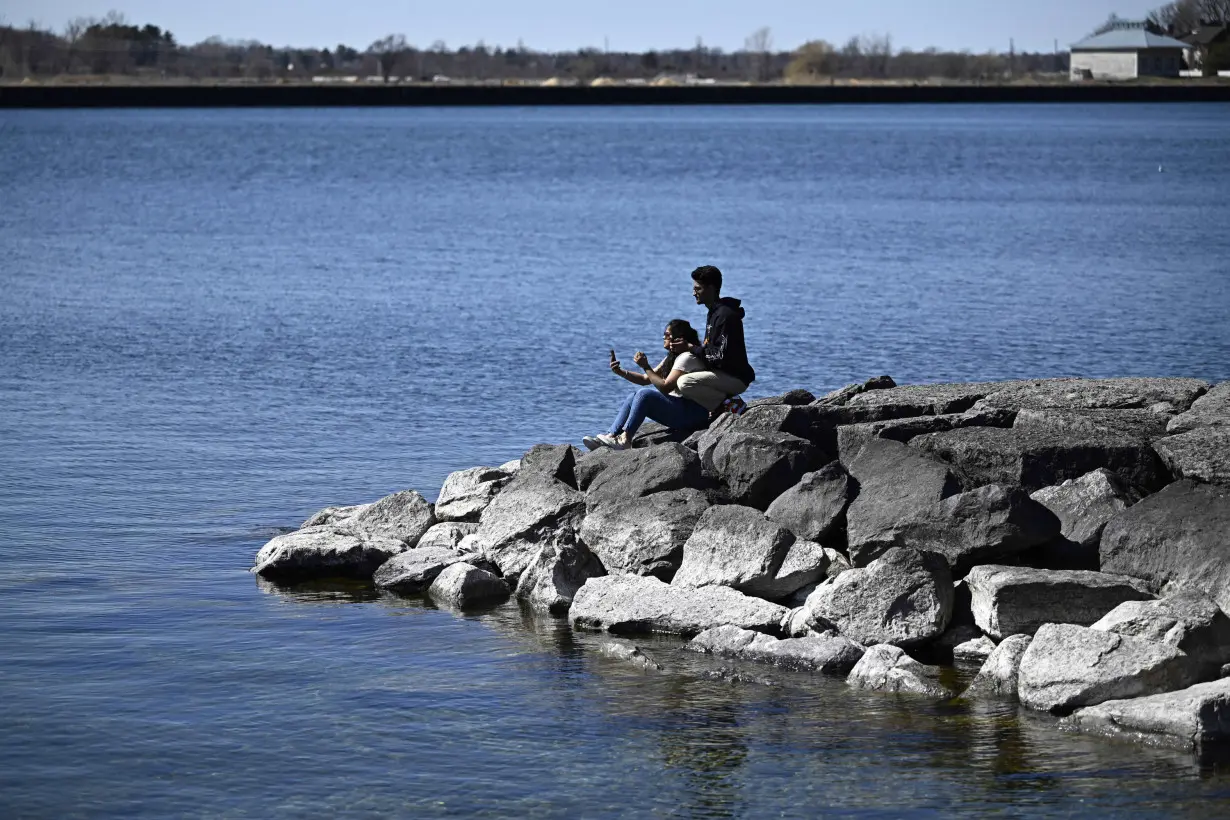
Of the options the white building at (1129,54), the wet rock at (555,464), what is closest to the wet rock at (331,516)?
the wet rock at (555,464)

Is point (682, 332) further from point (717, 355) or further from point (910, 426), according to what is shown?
point (910, 426)

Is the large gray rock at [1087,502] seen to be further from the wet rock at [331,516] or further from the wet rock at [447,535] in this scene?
the wet rock at [331,516]

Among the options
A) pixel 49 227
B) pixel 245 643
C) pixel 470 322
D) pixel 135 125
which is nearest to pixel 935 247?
pixel 470 322

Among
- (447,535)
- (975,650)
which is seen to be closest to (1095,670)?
(975,650)

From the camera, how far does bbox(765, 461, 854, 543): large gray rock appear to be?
40.4ft

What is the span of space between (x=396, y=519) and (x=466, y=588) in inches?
70.5

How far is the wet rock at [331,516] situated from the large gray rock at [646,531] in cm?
264

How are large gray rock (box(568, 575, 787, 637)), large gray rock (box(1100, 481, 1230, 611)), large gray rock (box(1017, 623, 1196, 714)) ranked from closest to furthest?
large gray rock (box(1017, 623, 1196, 714)) < large gray rock (box(1100, 481, 1230, 611)) < large gray rock (box(568, 575, 787, 637))

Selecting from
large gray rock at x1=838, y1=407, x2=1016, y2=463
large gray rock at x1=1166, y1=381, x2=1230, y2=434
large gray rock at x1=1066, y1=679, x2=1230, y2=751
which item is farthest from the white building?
large gray rock at x1=1066, y1=679, x2=1230, y2=751

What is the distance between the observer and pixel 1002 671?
10.7 metres

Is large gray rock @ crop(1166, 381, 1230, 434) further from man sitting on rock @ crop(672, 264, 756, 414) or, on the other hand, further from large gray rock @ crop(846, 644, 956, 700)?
man sitting on rock @ crop(672, 264, 756, 414)

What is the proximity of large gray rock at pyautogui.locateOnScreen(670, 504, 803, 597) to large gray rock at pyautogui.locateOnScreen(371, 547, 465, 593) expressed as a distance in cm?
196

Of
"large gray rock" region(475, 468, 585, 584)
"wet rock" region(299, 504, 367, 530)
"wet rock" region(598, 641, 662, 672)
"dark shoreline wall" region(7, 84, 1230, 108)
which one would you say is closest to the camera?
"wet rock" region(598, 641, 662, 672)

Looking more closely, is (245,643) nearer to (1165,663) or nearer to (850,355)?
(1165,663)
